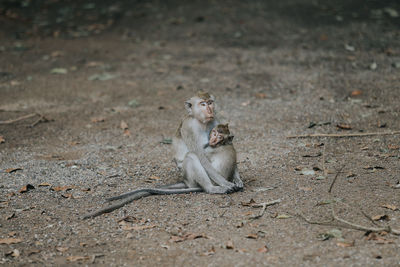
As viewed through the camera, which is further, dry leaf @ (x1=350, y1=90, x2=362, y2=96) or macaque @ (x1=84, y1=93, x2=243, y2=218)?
dry leaf @ (x1=350, y1=90, x2=362, y2=96)

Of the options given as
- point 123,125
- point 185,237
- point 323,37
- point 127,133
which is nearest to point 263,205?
point 185,237

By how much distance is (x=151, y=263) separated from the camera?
14.8ft

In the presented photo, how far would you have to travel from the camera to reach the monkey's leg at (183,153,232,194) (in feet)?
18.5

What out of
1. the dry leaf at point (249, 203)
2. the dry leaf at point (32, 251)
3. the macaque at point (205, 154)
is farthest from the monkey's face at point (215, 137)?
the dry leaf at point (32, 251)

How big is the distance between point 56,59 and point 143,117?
421cm

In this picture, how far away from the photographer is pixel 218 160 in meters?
5.67

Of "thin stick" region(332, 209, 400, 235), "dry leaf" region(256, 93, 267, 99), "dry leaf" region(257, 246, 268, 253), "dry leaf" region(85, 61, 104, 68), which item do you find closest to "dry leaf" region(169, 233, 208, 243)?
"dry leaf" region(257, 246, 268, 253)

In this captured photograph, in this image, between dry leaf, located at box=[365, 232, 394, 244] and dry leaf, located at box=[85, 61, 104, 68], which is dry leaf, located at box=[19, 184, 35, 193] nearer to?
dry leaf, located at box=[365, 232, 394, 244]

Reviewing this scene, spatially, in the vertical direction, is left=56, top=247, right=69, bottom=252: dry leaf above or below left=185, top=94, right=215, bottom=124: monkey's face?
below

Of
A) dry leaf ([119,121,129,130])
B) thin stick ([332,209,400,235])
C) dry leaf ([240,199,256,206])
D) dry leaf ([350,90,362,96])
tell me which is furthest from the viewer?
dry leaf ([350,90,362,96])

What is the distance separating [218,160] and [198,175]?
0.82 ft

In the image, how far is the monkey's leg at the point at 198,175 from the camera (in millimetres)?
5645

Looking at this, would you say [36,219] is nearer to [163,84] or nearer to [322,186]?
[322,186]

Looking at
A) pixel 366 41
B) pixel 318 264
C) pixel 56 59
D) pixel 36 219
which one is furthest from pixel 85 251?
pixel 366 41
